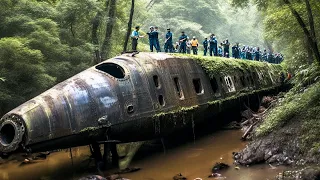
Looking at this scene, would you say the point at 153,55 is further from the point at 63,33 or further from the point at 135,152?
the point at 63,33

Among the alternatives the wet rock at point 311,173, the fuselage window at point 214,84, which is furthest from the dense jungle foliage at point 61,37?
the wet rock at point 311,173

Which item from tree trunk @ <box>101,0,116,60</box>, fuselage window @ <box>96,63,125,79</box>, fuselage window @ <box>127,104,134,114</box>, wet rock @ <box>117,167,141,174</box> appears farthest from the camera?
tree trunk @ <box>101,0,116,60</box>

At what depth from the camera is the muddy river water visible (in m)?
Result: 10.7

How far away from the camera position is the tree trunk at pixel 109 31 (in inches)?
1031

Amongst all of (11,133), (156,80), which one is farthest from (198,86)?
(11,133)

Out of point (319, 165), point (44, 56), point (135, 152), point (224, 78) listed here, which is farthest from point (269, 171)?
point (44, 56)

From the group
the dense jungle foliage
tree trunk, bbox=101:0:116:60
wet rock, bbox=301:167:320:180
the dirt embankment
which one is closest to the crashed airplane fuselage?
the dirt embankment

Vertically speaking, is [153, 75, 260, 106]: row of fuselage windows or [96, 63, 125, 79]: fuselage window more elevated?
[96, 63, 125, 79]: fuselage window

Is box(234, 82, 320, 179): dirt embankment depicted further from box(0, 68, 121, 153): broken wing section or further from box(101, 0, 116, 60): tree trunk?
box(101, 0, 116, 60): tree trunk

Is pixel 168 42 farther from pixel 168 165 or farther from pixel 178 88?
pixel 168 165

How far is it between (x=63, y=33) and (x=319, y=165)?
1830cm

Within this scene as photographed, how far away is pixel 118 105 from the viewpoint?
11781 millimetres

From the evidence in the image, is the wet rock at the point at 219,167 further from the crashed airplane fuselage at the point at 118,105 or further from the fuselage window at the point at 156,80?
the fuselage window at the point at 156,80

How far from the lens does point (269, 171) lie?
9961mm
